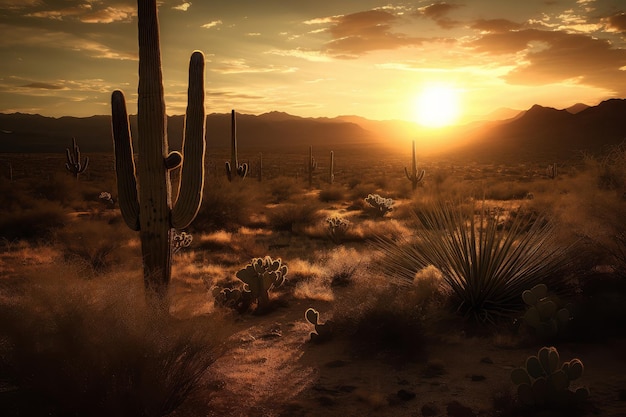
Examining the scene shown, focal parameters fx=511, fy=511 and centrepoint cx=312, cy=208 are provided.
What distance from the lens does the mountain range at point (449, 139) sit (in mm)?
92250

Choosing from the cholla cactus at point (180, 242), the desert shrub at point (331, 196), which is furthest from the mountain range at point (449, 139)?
the cholla cactus at point (180, 242)

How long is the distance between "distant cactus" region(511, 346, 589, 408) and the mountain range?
129ft

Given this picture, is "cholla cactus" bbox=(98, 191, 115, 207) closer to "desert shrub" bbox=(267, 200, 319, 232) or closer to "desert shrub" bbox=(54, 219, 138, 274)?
"desert shrub" bbox=(267, 200, 319, 232)

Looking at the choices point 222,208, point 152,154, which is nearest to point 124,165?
point 152,154

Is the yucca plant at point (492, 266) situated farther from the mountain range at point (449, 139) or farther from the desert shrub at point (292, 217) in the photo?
the mountain range at point (449, 139)

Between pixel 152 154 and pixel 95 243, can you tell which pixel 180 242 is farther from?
pixel 152 154

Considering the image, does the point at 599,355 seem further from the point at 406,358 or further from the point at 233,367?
the point at 233,367

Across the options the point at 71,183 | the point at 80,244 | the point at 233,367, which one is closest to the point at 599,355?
the point at 233,367

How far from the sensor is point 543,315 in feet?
19.6

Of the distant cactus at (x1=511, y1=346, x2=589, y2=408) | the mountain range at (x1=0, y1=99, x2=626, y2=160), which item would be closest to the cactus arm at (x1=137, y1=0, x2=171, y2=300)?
the distant cactus at (x1=511, y1=346, x2=589, y2=408)

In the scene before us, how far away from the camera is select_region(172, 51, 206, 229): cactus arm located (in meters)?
7.13

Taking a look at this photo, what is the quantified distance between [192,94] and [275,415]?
4.60 meters

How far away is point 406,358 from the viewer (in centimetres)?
586

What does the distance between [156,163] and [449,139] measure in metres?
155
